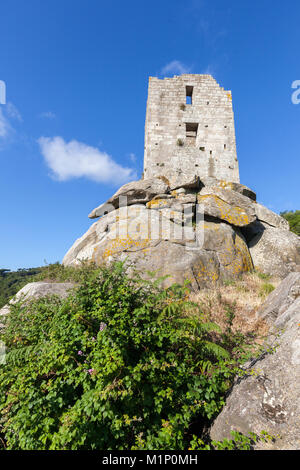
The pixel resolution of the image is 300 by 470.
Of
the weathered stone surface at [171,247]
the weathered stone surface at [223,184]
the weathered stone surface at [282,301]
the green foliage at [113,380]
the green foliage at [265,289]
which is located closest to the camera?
the green foliage at [113,380]

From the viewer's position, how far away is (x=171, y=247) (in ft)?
26.3

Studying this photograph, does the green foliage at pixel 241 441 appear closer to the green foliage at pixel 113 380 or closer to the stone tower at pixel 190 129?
the green foliage at pixel 113 380

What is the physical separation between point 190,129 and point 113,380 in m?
13.5

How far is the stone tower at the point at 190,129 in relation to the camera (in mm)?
11648

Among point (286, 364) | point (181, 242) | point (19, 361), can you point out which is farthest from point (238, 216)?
point (19, 361)

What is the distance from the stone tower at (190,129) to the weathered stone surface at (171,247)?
3.11 metres

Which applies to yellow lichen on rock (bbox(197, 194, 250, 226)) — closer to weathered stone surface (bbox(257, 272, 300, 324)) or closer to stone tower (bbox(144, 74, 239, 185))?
stone tower (bbox(144, 74, 239, 185))

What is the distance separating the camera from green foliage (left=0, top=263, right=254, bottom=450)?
96.1 inches

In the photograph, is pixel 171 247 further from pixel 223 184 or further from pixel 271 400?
pixel 271 400

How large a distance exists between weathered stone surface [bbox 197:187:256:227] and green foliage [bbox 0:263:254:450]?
6.72 m

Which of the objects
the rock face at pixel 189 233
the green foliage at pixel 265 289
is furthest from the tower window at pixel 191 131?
the green foliage at pixel 265 289

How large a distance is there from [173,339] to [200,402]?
794 mm
